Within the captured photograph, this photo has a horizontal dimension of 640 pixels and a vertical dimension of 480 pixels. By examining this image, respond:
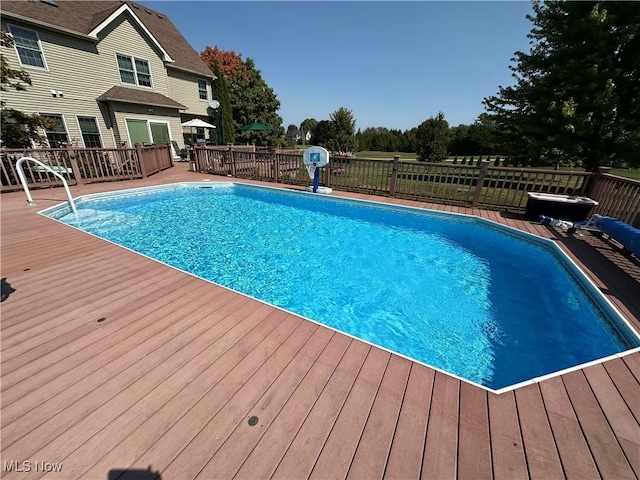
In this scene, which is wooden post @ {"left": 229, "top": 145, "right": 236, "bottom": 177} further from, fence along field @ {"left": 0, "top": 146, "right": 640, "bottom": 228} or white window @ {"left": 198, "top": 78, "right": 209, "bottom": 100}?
white window @ {"left": 198, "top": 78, "right": 209, "bottom": 100}

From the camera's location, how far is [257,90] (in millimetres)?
25234

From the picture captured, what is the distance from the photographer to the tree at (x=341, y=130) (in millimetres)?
18702

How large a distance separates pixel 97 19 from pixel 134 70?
2.22 metres

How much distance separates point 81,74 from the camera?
11969 millimetres

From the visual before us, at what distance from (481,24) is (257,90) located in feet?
70.8

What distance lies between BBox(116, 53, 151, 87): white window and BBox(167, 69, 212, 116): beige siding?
144 cm

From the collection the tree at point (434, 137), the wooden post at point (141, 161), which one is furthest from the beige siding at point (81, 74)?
the tree at point (434, 137)

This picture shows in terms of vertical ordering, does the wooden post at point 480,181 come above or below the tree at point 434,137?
below

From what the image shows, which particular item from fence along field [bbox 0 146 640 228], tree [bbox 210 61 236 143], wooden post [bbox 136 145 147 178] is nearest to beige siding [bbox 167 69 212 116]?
tree [bbox 210 61 236 143]

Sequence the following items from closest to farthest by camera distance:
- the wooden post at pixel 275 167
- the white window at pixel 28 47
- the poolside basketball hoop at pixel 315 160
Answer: the poolside basketball hoop at pixel 315 160 → the white window at pixel 28 47 → the wooden post at pixel 275 167

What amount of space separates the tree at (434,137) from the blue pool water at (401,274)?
12519 mm

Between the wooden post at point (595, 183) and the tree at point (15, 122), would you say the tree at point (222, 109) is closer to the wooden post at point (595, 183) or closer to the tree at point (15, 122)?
the tree at point (15, 122)

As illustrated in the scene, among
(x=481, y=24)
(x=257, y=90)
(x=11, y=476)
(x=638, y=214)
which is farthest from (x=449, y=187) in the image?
(x=257, y=90)

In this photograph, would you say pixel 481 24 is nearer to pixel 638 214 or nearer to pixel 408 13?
pixel 408 13
